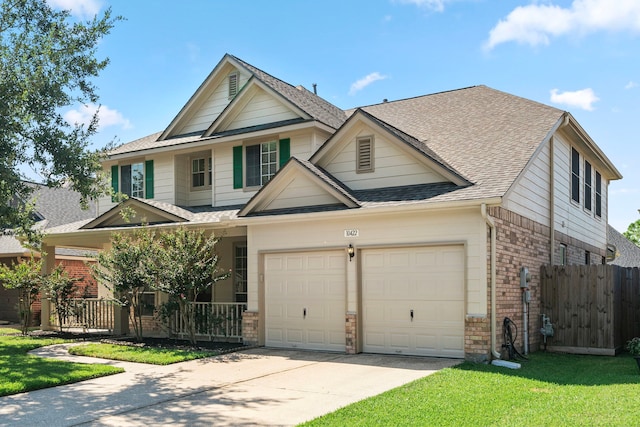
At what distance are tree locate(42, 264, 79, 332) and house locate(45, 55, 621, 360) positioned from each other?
1308mm

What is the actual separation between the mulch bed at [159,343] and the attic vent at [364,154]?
5071 millimetres

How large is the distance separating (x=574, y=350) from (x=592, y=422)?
7.49 m

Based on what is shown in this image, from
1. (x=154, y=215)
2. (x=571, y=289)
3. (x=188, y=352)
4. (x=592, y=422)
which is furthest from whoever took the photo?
(x=154, y=215)

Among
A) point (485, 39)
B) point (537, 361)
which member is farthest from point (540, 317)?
point (485, 39)

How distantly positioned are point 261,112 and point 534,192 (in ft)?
26.5

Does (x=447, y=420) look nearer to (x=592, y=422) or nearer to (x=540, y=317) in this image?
(x=592, y=422)

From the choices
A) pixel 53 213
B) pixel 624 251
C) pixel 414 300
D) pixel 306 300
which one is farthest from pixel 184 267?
pixel 624 251

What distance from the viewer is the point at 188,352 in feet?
43.9

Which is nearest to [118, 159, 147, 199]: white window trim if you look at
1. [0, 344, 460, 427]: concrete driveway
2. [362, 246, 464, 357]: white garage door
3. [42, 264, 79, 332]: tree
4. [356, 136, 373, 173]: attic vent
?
[42, 264, 79, 332]: tree

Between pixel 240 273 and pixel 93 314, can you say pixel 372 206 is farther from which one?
pixel 93 314

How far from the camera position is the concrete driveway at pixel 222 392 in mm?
7668

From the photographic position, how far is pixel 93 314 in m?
18.3

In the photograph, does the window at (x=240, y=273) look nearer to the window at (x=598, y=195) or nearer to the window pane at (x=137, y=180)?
the window pane at (x=137, y=180)

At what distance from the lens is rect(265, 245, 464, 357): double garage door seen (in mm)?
12117
